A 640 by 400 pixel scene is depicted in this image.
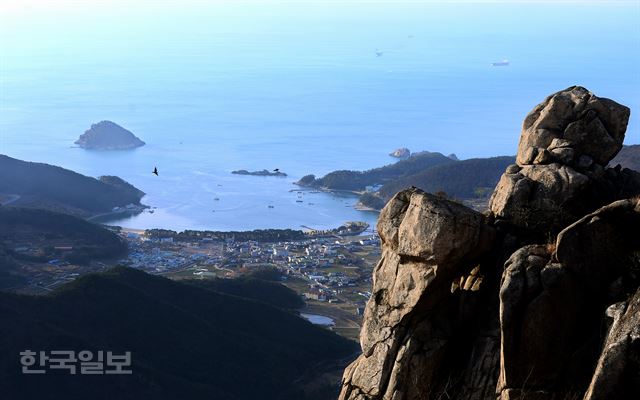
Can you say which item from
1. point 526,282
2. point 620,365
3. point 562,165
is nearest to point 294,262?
point 562,165

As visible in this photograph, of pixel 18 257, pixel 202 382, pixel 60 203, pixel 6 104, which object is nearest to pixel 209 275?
pixel 18 257

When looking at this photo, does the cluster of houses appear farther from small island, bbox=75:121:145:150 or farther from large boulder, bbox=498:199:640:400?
small island, bbox=75:121:145:150

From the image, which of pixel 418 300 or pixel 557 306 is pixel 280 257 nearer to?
pixel 418 300

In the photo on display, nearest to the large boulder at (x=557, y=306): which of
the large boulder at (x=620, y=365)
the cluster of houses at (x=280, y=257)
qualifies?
the large boulder at (x=620, y=365)

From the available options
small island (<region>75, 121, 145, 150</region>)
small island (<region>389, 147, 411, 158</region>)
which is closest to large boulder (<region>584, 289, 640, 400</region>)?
small island (<region>389, 147, 411, 158</region>)

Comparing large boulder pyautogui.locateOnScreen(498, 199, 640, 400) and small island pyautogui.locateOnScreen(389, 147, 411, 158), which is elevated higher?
small island pyautogui.locateOnScreen(389, 147, 411, 158)

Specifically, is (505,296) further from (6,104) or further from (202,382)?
(6,104)
